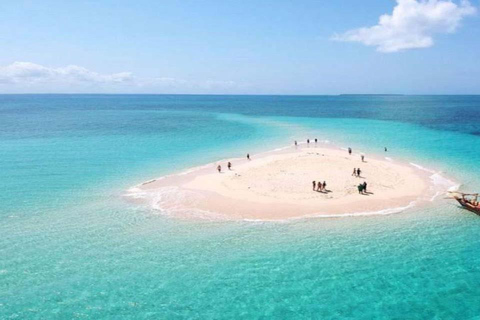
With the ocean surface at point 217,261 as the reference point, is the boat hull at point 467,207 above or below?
above

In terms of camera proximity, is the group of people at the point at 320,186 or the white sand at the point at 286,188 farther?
the group of people at the point at 320,186

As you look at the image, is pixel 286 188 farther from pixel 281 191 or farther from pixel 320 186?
pixel 320 186

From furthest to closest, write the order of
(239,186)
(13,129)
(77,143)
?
(13,129) < (77,143) < (239,186)

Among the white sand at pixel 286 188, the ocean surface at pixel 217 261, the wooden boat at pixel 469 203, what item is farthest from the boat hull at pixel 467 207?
the white sand at pixel 286 188

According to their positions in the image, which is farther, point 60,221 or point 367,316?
point 60,221

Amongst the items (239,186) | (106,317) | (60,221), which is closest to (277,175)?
(239,186)

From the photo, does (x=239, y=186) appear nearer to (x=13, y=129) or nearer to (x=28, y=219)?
(x=28, y=219)

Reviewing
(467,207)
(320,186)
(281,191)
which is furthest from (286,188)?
(467,207)

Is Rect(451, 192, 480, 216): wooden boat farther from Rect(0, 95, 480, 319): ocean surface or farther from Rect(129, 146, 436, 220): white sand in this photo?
Rect(129, 146, 436, 220): white sand

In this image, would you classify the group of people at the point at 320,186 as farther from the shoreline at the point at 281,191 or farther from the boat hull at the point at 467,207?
the boat hull at the point at 467,207
